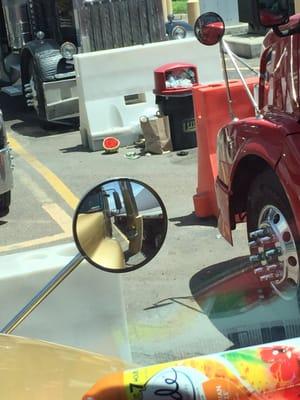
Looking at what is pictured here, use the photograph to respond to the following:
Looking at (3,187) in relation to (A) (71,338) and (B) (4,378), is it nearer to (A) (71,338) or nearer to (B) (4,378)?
(A) (71,338)

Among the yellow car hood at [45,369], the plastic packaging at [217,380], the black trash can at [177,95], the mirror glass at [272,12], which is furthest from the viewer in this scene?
the black trash can at [177,95]

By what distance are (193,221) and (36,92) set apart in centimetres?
539

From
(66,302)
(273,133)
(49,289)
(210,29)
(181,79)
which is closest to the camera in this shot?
(49,289)

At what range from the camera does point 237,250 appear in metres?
5.85

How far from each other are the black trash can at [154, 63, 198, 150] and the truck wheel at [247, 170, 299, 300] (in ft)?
13.7

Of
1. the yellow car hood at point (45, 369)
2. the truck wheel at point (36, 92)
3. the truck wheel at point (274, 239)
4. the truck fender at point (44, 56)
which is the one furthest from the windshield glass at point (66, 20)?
the yellow car hood at point (45, 369)

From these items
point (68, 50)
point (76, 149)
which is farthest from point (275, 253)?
point (68, 50)

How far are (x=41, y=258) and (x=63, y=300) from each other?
0.22 m

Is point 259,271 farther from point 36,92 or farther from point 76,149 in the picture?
point 36,92

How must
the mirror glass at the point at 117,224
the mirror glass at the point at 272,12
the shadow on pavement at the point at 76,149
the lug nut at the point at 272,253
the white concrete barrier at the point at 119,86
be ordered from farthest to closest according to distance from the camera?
the shadow on pavement at the point at 76,149 < the white concrete barrier at the point at 119,86 < the lug nut at the point at 272,253 < the mirror glass at the point at 272,12 < the mirror glass at the point at 117,224

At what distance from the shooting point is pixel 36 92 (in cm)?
1134

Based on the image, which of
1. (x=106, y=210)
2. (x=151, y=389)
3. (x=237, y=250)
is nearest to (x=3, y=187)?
(x=237, y=250)

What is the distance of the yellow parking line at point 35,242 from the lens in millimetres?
6488

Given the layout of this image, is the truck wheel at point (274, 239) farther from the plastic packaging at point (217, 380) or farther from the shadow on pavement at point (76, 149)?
the shadow on pavement at point (76, 149)
